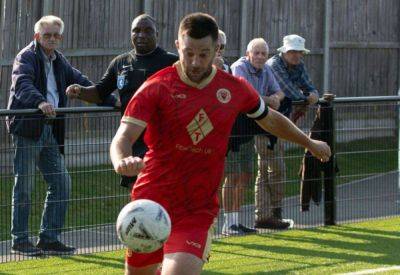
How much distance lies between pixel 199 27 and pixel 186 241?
1324 millimetres

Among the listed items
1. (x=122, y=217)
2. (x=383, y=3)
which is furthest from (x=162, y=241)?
(x=383, y=3)

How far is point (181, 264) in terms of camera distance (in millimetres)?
6785

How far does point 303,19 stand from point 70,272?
11340 millimetres

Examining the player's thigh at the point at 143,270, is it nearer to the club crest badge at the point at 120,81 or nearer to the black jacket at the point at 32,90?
the club crest badge at the point at 120,81

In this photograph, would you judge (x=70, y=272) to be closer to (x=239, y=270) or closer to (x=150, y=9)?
(x=239, y=270)

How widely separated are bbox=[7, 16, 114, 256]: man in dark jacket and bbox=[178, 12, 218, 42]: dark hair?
339cm

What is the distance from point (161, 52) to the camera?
33.1 ft

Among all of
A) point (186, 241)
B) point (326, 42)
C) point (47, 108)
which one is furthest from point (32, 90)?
point (326, 42)

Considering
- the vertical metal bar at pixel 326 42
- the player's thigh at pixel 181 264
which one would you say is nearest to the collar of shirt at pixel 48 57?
the player's thigh at pixel 181 264

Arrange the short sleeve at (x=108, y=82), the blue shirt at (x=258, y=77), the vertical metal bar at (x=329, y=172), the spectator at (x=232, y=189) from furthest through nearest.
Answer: the vertical metal bar at (x=329, y=172) < the blue shirt at (x=258, y=77) < the spectator at (x=232, y=189) < the short sleeve at (x=108, y=82)

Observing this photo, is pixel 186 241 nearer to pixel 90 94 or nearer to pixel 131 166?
pixel 131 166

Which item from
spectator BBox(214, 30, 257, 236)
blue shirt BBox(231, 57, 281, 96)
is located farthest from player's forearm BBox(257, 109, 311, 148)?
blue shirt BBox(231, 57, 281, 96)

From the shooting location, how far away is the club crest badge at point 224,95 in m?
7.18

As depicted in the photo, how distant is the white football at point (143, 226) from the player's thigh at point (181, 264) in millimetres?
265
